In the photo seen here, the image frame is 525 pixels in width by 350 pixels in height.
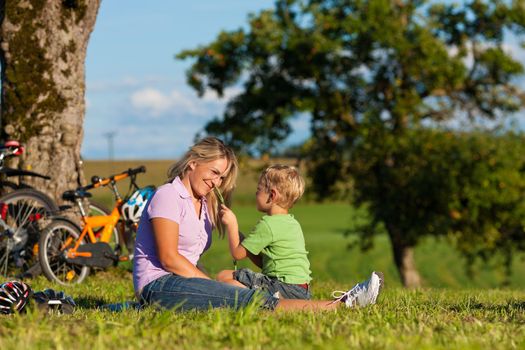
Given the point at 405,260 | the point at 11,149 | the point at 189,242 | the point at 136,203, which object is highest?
the point at 11,149

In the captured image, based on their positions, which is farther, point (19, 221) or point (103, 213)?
point (103, 213)

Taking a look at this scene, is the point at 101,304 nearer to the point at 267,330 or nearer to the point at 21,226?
the point at 21,226

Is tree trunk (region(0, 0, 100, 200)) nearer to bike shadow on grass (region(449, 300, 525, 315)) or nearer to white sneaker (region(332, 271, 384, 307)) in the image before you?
white sneaker (region(332, 271, 384, 307))

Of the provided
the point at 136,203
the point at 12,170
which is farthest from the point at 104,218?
the point at 12,170

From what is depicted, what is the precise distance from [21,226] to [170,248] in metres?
5.12

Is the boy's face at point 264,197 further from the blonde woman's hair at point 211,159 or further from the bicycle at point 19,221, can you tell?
the bicycle at point 19,221

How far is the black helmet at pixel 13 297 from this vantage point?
6.50m

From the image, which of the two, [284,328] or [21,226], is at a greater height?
[21,226]

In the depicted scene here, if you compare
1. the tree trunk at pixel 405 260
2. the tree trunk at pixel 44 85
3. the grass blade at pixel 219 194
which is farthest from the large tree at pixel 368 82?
the grass blade at pixel 219 194

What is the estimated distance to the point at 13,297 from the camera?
21.5ft

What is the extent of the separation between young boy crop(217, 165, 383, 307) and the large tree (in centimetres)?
1338

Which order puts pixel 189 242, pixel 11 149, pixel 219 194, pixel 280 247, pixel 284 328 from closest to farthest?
pixel 284 328 < pixel 189 242 < pixel 219 194 < pixel 280 247 < pixel 11 149

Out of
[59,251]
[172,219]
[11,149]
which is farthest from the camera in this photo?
[11,149]

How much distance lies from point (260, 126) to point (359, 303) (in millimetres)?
14953
